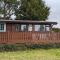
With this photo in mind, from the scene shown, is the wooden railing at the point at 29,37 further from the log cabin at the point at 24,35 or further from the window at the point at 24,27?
the window at the point at 24,27

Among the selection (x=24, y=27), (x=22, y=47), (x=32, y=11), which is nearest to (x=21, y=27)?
(x=24, y=27)

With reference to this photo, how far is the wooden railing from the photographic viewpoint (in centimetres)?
2898

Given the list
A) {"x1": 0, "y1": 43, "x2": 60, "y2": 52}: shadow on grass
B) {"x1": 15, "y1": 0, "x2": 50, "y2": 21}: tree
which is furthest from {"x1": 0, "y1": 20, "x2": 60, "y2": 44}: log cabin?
{"x1": 15, "y1": 0, "x2": 50, "y2": 21}: tree

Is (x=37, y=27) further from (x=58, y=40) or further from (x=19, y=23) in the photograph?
(x=58, y=40)

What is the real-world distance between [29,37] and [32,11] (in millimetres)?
21413

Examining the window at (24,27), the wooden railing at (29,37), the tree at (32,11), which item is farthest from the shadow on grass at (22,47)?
the tree at (32,11)

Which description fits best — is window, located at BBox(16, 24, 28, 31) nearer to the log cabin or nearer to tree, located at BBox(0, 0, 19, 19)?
the log cabin

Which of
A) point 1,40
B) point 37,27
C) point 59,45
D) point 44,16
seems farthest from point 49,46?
point 44,16

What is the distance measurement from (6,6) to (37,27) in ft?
60.7

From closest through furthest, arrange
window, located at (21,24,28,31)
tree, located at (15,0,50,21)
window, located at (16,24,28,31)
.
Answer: window, located at (16,24,28,31)
window, located at (21,24,28,31)
tree, located at (15,0,50,21)

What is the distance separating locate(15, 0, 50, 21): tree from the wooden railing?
64.7 ft

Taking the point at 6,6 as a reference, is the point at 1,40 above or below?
below

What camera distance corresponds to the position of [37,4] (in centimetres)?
5288

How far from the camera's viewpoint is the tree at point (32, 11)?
167ft
